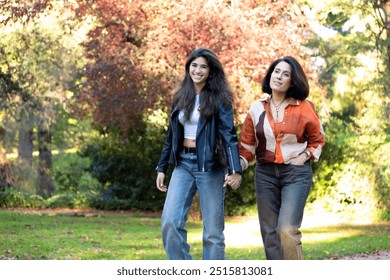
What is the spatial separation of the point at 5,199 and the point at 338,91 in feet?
32.9

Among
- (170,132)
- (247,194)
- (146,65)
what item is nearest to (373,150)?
(247,194)

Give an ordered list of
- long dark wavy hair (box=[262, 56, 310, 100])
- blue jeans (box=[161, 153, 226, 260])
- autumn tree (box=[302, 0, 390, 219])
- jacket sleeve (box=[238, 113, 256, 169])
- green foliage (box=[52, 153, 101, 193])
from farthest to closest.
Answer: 1. green foliage (box=[52, 153, 101, 193])
2. autumn tree (box=[302, 0, 390, 219])
3. jacket sleeve (box=[238, 113, 256, 169])
4. long dark wavy hair (box=[262, 56, 310, 100])
5. blue jeans (box=[161, 153, 226, 260])

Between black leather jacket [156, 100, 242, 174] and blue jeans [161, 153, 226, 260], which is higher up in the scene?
black leather jacket [156, 100, 242, 174]

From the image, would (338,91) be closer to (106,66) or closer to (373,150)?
(373,150)

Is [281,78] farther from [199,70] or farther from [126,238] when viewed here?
[126,238]

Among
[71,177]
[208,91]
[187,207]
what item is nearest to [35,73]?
[71,177]

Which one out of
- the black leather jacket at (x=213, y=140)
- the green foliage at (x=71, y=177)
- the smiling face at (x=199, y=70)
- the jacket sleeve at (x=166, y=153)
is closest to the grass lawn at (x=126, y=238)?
the jacket sleeve at (x=166, y=153)

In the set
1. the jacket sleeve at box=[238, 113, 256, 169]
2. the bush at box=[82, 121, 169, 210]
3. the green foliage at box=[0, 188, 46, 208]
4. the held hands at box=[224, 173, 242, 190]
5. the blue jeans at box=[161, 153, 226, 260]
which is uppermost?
the jacket sleeve at box=[238, 113, 256, 169]

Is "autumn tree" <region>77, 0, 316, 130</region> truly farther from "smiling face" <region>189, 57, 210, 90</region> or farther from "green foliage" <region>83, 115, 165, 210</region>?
"smiling face" <region>189, 57, 210, 90</region>

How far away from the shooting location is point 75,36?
21.4 meters

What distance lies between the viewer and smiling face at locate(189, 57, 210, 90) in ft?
19.4

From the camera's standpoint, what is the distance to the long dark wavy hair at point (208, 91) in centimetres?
583

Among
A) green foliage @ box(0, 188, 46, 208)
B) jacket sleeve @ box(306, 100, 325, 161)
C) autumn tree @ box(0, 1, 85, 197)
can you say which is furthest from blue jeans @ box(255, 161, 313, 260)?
green foliage @ box(0, 188, 46, 208)

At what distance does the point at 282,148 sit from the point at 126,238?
8328mm
